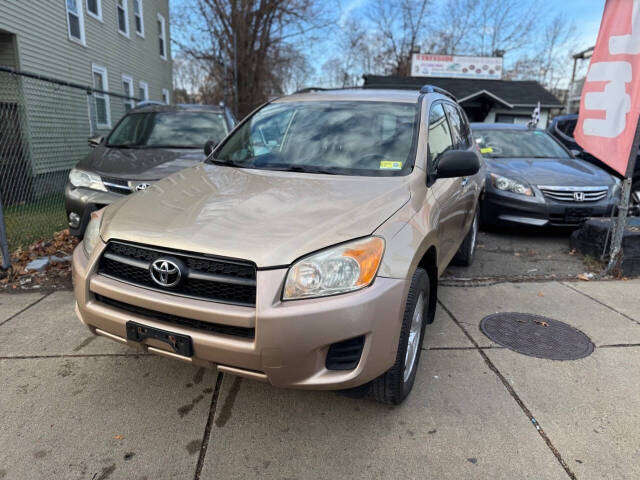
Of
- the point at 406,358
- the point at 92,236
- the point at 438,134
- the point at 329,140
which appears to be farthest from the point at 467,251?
the point at 92,236

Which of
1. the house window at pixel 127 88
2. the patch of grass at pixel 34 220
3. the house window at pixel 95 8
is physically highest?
the house window at pixel 95 8

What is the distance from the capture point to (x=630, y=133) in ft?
14.6

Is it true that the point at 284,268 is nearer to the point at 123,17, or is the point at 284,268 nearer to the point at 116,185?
the point at 116,185

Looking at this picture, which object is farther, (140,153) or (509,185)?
(509,185)

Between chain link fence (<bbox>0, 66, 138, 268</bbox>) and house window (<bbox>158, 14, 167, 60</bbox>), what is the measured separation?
37.1ft

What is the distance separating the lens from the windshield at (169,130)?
6023 mm

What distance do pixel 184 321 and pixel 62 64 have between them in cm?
1185

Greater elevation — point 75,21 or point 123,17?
A: point 123,17

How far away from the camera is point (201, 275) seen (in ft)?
6.69

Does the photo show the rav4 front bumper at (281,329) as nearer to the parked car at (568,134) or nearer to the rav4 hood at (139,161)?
the rav4 hood at (139,161)

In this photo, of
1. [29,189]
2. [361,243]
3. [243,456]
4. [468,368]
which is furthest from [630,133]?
[29,189]

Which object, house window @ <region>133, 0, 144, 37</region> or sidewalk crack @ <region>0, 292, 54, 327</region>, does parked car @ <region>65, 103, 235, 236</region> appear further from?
house window @ <region>133, 0, 144, 37</region>

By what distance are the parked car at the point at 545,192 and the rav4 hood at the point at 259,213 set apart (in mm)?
4136

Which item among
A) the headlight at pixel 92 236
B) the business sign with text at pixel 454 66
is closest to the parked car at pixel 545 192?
the headlight at pixel 92 236
